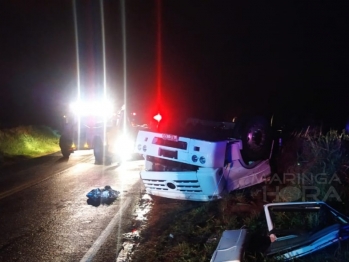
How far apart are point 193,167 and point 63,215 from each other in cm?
234

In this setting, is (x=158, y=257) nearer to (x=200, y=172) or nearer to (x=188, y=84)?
(x=200, y=172)

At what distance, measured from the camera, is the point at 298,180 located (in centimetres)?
667

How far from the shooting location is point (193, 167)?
7137mm

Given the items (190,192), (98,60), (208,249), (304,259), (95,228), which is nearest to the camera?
(304,259)

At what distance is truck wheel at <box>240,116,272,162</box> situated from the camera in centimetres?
750

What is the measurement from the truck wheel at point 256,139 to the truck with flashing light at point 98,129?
7463mm

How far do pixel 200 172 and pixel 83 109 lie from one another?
370 inches

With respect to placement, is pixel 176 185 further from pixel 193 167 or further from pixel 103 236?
pixel 103 236

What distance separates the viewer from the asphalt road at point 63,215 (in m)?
5.42

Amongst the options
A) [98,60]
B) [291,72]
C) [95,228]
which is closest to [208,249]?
[95,228]

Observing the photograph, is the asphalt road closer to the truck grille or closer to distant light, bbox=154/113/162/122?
the truck grille

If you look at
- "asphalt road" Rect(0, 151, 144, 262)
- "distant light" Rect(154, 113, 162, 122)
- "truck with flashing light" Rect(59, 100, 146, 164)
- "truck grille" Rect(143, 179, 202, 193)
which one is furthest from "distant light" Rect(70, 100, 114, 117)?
"truck grille" Rect(143, 179, 202, 193)

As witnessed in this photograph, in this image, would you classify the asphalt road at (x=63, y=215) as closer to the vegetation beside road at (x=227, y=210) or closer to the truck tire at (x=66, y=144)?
the vegetation beside road at (x=227, y=210)

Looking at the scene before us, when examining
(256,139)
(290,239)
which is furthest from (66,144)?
(290,239)
